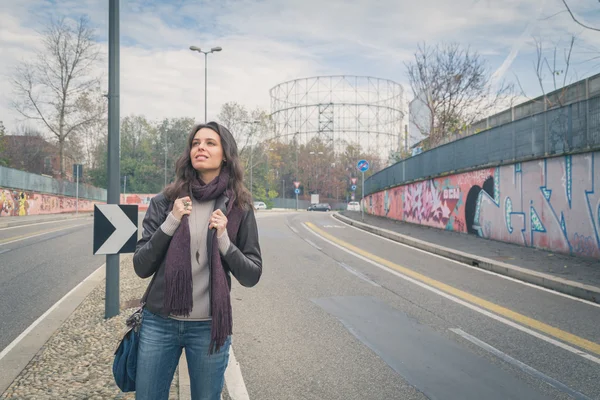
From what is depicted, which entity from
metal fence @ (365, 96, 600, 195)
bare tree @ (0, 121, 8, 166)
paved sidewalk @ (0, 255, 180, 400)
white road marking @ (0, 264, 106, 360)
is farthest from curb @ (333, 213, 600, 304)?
bare tree @ (0, 121, 8, 166)

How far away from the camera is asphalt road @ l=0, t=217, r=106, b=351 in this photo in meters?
6.66

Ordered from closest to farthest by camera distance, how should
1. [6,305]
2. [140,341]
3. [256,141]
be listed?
1. [140,341]
2. [6,305]
3. [256,141]

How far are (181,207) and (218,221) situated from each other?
0.19 metres

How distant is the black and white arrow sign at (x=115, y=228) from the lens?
18.0 feet

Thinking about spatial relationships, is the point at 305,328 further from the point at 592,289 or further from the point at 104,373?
the point at 592,289

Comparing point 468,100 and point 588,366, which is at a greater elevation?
point 468,100

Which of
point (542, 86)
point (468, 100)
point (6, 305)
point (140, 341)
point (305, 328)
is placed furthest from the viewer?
point (468, 100)

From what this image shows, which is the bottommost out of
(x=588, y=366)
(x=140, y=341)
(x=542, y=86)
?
(x=588, y=366)

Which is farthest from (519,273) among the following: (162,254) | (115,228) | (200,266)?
(162,254)

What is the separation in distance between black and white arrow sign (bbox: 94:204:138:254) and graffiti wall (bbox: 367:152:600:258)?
10.3m

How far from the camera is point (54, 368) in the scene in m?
4.35

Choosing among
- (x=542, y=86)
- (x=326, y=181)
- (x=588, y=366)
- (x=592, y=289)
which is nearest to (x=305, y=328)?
(x=588, y=366)

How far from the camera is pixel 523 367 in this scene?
15.6ft

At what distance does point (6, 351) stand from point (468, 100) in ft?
85.1
